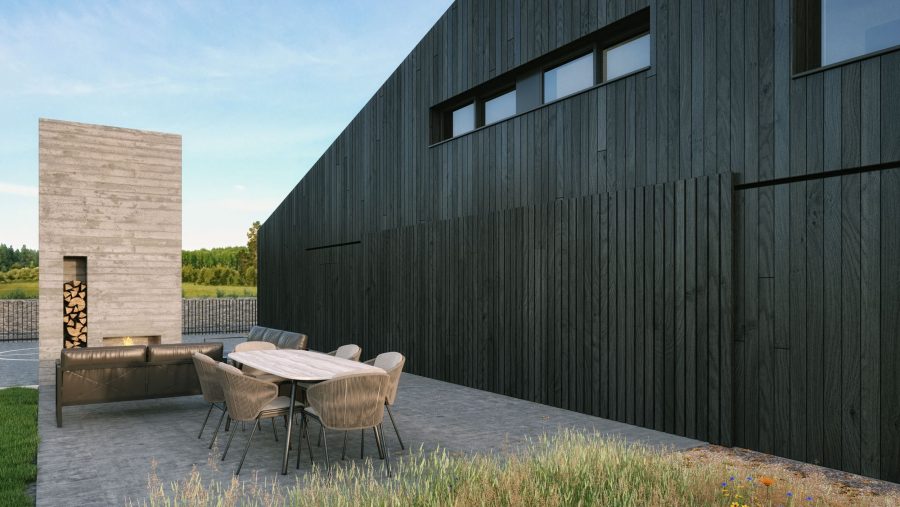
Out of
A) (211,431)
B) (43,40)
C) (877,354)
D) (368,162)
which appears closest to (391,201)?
(368,162)

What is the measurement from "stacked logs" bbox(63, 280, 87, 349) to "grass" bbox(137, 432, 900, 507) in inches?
301

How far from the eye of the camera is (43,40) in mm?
16656

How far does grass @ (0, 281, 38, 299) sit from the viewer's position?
20.0 m

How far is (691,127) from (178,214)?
859cm

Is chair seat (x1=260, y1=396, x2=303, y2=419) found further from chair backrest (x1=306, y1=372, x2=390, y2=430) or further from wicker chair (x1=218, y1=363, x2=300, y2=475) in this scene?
chair backrest (x1=306, y1=372, x2=390, y2=430)

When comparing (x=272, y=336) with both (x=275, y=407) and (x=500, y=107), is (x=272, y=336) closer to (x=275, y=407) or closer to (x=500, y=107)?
(x=275, y=407)

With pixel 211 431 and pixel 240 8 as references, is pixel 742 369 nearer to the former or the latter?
pixel 211 431

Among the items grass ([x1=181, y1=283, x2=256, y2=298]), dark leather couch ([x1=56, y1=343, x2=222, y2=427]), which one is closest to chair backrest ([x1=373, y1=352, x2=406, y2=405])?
dark leather couch ([x1=56, y1=343, x2=222, y2=427])

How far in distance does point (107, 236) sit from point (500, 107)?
684 centimetres

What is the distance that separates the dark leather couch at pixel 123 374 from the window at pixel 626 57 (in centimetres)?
565

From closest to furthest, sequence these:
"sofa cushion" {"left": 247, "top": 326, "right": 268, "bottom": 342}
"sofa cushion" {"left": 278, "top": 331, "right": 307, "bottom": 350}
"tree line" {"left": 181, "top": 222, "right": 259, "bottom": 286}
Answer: "sofa cushion" {"left": 278, "top": 331, "right": 307, "bottom": 350} < "sofa cushion" {"left": 247, "top": 326, "right": 268, "bottom": 342} < "tree line" {"left": 181, "top": 222, "right": 259, "bottom": 286}

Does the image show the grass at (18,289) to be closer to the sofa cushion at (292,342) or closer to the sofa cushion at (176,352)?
the sofa cushion at (292,342)

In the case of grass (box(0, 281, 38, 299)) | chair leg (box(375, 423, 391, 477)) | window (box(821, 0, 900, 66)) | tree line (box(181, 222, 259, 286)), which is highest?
window (box(821, 0, 900, 66))

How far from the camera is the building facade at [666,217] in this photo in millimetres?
4539
